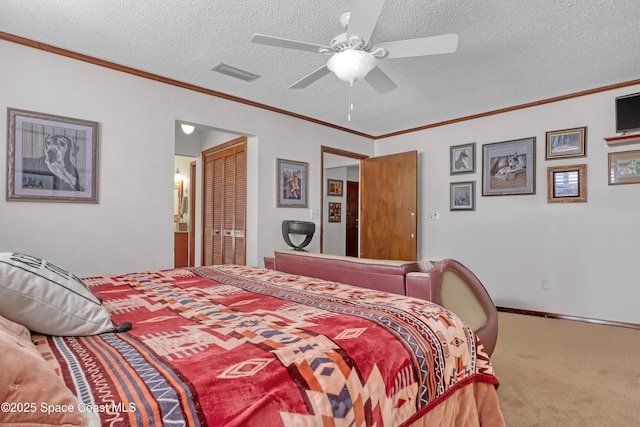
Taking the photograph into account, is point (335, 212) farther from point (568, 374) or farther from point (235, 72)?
point (568, 374)

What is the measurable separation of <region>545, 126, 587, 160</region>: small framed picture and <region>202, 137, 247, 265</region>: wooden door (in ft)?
12.1

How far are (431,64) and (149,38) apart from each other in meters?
2.39

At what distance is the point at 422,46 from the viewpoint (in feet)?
6.97

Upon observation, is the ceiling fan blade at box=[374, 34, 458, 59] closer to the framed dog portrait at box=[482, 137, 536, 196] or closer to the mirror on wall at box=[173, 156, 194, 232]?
the framed dog portrait at box=[482, 137, 536, 196]

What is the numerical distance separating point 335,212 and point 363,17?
18.4 ft

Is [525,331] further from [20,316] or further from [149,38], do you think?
[149,38]

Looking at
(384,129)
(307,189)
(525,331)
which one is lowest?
(525,331)

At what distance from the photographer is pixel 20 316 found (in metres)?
0.96

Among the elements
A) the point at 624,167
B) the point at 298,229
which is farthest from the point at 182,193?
the point at 624,167

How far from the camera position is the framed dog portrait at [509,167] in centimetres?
409

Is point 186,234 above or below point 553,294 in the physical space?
above

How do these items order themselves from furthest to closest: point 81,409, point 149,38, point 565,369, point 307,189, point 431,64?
point 307,189 → point 431,64 → point 149,38 → point 565,369 → point 81,409

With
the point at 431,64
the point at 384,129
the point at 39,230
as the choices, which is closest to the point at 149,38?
the point at 39,230

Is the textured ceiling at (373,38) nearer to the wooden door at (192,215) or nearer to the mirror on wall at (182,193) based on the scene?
the wooden door at (192,215)
